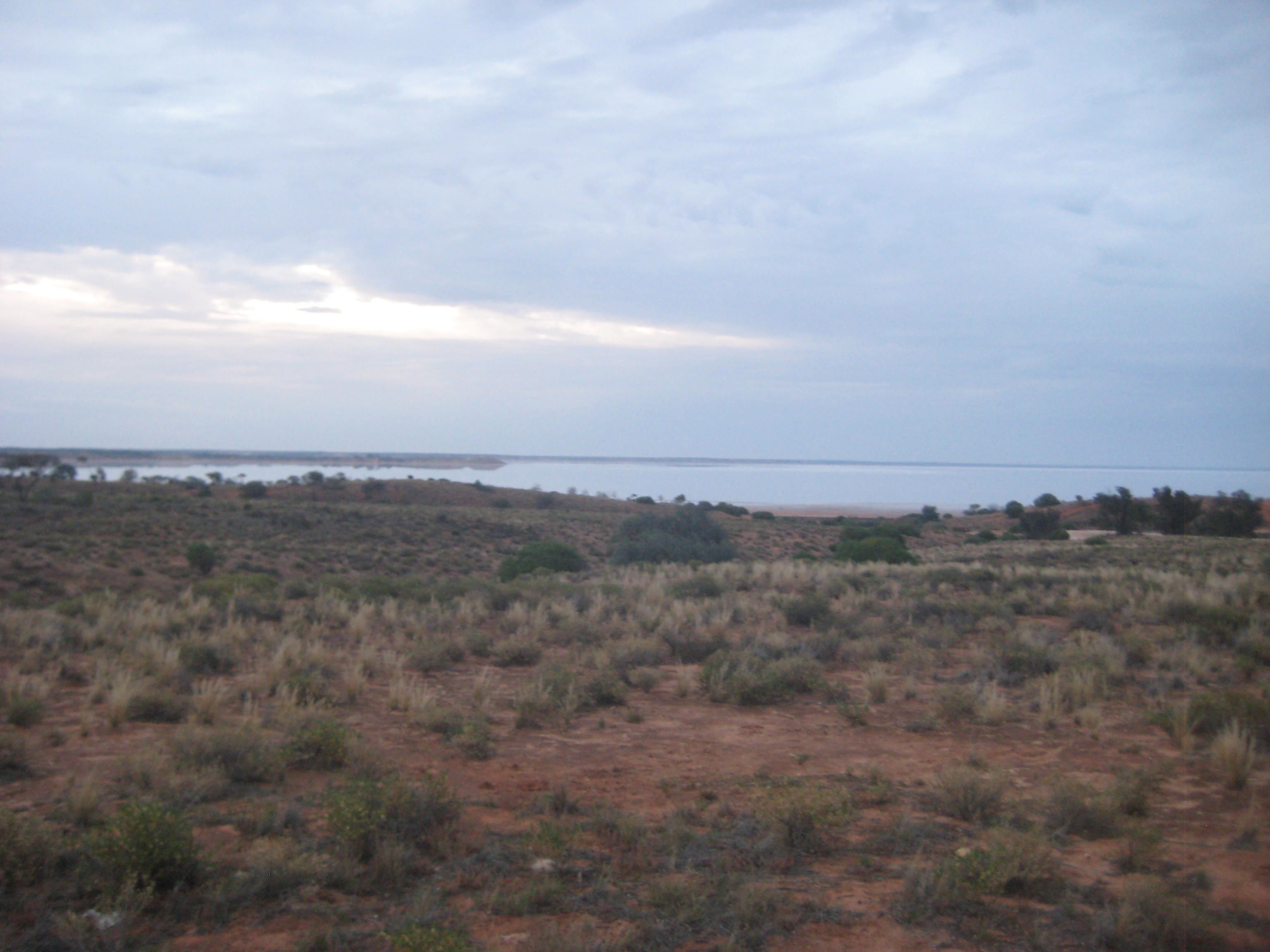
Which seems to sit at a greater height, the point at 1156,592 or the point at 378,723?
the point at 1156,592

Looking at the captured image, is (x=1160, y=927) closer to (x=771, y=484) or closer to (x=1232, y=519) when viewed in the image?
(x=1232, y=519)

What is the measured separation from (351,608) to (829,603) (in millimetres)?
9867

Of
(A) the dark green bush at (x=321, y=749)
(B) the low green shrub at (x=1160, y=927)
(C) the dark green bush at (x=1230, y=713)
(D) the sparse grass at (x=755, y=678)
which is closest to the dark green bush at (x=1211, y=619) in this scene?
(C) the dark green bush at (x=1230, y=713)

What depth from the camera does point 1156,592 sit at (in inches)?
656

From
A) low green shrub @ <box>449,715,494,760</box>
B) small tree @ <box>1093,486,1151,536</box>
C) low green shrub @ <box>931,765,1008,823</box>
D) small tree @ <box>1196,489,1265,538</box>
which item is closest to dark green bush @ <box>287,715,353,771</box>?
low green shrub @ <box>449,715,494,760</box>

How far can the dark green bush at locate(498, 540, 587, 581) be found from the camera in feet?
105

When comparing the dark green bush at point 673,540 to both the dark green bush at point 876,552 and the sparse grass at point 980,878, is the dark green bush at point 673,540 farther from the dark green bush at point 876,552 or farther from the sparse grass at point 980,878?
the sparse grass at point 980,878

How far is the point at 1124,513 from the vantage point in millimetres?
50062

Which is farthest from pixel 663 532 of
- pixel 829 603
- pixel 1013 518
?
pixel 1013 518

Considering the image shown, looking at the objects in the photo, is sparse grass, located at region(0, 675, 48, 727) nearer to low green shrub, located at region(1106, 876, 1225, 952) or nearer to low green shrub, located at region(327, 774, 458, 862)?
low green shrub, located at region(327, 774, 458, 862)

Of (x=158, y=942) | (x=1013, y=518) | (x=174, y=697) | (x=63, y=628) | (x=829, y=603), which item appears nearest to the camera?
(x=158, y=942)

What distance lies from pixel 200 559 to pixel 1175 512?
51.7 m

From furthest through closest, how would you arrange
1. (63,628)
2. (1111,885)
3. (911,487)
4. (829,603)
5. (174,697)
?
1. (911,487)
2. (829,603)
3. (63,628)
4. (174,697)
5. (1111,885)

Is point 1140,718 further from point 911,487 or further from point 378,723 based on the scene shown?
point 911,487
